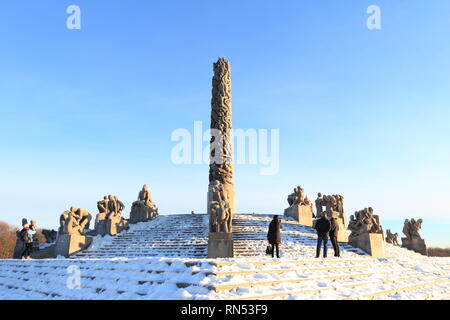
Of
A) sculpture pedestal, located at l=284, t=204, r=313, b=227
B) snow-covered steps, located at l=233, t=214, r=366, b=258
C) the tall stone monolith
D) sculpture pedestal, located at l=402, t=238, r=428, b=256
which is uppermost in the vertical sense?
the tall stone monolith

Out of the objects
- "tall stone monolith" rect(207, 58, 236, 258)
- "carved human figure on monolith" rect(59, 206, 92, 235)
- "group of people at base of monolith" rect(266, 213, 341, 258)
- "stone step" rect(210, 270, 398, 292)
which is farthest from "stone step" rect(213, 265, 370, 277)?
"carved human figure on monolith" rect(59, 206, 92, 235)

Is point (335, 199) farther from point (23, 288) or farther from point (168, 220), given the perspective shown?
point (23, 288)

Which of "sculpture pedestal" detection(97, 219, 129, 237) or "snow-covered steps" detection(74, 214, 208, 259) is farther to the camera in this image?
"sculpture pedestal" detection(97, 219, 129, 237)

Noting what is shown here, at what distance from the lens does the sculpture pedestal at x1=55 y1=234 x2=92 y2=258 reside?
1589cm

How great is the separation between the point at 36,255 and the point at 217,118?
1363cm

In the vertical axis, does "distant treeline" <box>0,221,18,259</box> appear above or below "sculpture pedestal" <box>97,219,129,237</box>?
below

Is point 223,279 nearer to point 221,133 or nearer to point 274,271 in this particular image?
point 274,271

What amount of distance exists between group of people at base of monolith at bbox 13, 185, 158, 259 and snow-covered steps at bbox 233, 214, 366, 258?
6.00m

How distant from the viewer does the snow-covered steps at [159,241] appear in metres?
14.4

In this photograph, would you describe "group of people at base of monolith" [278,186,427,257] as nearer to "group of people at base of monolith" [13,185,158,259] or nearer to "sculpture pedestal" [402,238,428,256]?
"sculpture pedestal" [402,238,428,256]

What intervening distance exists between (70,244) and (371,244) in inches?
547

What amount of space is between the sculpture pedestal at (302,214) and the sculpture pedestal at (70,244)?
1147cm

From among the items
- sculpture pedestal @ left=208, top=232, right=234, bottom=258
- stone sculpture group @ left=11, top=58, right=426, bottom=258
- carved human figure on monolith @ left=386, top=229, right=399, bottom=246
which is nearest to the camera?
sculpture pedestal @ left=208, top=232, right=234, bottom=258
